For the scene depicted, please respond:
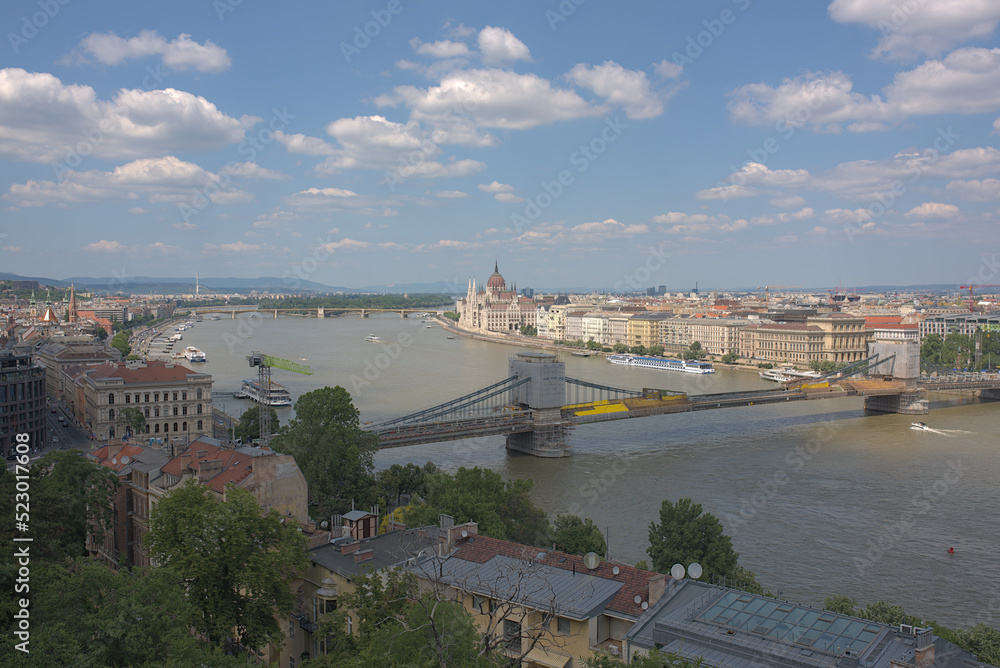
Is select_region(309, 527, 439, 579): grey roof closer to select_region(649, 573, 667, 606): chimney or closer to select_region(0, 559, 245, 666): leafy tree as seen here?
select_region(0, 559, 245, 666): leafy tree

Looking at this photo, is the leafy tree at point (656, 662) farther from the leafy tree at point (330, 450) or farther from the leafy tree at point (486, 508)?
the leafy tree at point (330, 450)

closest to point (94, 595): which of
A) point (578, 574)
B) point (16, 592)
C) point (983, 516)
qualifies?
point (16, 592)

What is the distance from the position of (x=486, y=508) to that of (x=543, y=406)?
13.3 m

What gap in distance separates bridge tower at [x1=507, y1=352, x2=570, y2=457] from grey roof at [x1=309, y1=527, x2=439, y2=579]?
15.1 meters

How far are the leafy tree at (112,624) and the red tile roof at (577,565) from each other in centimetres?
291

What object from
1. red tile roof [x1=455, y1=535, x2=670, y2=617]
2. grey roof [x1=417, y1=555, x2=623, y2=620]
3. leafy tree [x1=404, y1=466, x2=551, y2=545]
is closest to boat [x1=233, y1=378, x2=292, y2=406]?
leafy tree [x1=404, y1=466, x2=551, y2=545]

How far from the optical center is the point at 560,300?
405 ft

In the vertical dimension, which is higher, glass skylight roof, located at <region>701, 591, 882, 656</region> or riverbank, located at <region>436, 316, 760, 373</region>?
glass skylight roof, located at <region>701, 591, 882, 656</region>

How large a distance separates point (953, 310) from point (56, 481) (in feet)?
272

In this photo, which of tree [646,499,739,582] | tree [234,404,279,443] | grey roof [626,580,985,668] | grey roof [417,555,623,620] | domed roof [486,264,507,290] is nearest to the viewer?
grey roof [626,580,985,668]

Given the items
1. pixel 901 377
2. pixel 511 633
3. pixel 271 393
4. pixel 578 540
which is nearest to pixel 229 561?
pixel 511 633

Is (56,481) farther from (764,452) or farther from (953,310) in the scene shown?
(953,310)

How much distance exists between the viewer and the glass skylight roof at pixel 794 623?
6.11 metres

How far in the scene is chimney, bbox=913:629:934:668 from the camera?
5726 mm
